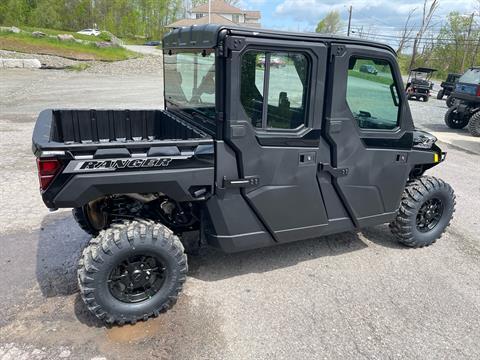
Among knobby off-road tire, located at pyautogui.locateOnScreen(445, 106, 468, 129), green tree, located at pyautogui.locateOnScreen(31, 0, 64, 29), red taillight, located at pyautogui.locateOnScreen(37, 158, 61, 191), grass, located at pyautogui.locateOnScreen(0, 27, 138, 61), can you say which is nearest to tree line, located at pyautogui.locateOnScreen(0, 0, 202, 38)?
green tree, located at pyautogui.locateOnScreen(31, 0, 64, 29)

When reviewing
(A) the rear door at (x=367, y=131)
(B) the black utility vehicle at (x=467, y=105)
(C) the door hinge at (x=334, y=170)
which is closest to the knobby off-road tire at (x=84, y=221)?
(C) the door hinge at (x=334, y=170)

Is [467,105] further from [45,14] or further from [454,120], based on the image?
[45,14]

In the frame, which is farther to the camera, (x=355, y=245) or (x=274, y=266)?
(x=355, y=245)

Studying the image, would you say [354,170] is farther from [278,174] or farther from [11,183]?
[11,183]

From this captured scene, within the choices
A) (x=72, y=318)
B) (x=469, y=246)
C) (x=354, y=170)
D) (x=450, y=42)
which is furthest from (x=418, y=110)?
(x=450, y=42)

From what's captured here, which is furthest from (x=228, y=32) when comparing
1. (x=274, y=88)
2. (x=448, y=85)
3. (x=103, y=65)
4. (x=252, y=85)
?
(x=103, y=65)

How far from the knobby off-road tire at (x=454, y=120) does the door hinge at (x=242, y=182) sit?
11.9 m

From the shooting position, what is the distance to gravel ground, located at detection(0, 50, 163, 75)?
24.5 m

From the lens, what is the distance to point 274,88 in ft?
9.93

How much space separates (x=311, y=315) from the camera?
10.3 feet

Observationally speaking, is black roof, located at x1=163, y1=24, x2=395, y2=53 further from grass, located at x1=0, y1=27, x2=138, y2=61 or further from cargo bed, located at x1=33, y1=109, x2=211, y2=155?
grass, located at x1=0, y1=27, x2=138, y2=61

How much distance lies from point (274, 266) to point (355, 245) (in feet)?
3.56

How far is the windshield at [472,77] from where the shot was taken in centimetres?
1213

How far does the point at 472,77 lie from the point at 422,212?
34.1ft
